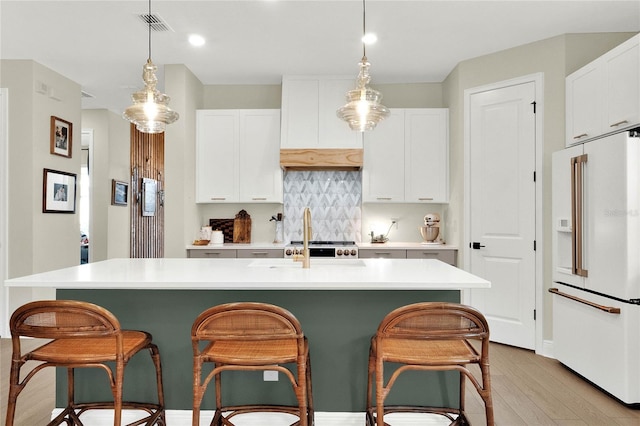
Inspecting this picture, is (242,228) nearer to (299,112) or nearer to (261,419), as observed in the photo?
(299,112)

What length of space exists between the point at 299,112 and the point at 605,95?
113 inches

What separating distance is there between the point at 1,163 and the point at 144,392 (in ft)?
10.8

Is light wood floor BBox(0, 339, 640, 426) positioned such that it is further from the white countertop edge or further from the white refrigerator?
the white countertop edge

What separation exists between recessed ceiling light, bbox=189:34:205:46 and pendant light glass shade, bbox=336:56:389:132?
197 centimetres

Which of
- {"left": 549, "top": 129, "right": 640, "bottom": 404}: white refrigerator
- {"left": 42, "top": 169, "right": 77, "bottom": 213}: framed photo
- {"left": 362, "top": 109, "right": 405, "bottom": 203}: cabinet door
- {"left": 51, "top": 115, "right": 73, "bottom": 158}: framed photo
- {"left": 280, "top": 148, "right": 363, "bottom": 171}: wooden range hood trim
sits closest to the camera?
{"left": 549, "top": 129, "right": 640, "bottom": 404}: white refrigerator

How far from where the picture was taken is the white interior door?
154 inches

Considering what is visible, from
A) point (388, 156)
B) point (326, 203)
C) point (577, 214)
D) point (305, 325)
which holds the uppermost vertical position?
point (388, 156)

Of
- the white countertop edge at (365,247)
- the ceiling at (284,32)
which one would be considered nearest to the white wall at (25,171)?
the ceiling at (284,32)

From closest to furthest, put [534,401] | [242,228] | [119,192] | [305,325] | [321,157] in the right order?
[305,325]
[534,401]
[321,157]
[242,228]
[119,192]

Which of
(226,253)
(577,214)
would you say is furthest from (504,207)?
(226,253)

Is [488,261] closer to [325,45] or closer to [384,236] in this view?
[384,236]

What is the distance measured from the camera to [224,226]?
5211mm

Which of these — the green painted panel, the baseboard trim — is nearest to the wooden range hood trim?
the green painted panel

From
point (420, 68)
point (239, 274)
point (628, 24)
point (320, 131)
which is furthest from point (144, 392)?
point (628, 24)
